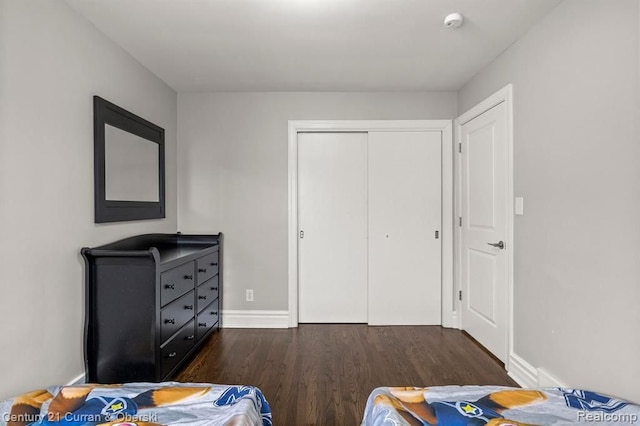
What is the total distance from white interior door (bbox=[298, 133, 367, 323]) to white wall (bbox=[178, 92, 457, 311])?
201 millimetres

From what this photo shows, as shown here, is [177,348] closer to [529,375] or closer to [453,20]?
[529,375]

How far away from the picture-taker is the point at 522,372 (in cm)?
222

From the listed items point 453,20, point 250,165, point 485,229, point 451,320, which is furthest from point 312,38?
point 451,320

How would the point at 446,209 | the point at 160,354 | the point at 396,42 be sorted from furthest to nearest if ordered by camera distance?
1. the point at 446,209
2. the point at 396,42
3. the point at 160,354

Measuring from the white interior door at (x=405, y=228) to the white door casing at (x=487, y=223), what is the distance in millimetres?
265

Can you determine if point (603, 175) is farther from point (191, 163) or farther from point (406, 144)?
point (191, 163)

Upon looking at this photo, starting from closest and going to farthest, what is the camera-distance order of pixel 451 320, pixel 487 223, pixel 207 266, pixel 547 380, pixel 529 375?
pixel 547 380 → pixel 529 375 → pixel 487 223 → pixel 207 266 → pixel 451 320

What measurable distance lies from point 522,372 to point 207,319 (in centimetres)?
244

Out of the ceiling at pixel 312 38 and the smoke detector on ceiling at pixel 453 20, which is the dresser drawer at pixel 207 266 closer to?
the ceiling at pixel 312 38

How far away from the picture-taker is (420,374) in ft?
7.66

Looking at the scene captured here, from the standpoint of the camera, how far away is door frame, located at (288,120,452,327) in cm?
329

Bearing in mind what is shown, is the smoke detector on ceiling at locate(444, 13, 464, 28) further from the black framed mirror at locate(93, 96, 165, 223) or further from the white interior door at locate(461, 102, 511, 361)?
the black framed mirror at locate(93, 96, 165, 223)

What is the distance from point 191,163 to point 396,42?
86.1 inches

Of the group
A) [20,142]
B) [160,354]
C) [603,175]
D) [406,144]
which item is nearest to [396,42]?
[406,144]
